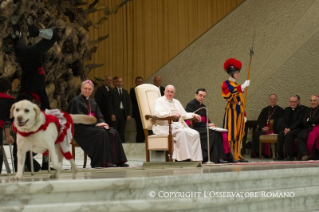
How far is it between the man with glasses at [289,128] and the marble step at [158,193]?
4336 mm

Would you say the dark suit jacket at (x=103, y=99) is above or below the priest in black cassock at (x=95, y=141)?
above

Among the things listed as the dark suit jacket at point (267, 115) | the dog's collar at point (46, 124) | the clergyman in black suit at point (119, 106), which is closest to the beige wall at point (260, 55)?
the dark suit jacket at point (267, 115)

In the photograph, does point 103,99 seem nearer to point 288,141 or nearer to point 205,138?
point 205,138

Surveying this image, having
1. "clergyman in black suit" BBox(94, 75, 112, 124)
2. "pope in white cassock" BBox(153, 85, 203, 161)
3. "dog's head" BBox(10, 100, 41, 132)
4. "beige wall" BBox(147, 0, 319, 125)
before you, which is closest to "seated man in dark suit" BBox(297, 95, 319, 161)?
"beige wall" BBox(147, 0, 319, 125)

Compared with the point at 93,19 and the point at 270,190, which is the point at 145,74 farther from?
the point at 270,190

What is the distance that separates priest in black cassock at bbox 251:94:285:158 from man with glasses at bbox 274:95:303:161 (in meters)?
0.37

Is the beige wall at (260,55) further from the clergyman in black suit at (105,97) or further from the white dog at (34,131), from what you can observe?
the white dog at (34,131)

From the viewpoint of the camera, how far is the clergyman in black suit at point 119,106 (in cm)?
1112

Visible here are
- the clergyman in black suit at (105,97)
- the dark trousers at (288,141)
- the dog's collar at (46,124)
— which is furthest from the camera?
the clergyman in black suit at (105,97)

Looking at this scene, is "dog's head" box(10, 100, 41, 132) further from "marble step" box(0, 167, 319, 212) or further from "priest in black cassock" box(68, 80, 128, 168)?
"priest in black cassock" box(68, 80, 128, 168)

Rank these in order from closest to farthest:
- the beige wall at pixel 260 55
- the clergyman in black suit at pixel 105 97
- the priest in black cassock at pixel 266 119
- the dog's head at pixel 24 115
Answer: the dog's head at pixel 24 115 → the priest in black cassock at pixel 266 119 → the beige wall at pixel 260 55 → the clergyman in black suit at pixel 105 97

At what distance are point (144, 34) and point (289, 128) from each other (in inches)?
229

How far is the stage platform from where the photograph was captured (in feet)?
12.6

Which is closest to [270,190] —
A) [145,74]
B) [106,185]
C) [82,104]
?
[106,185]
